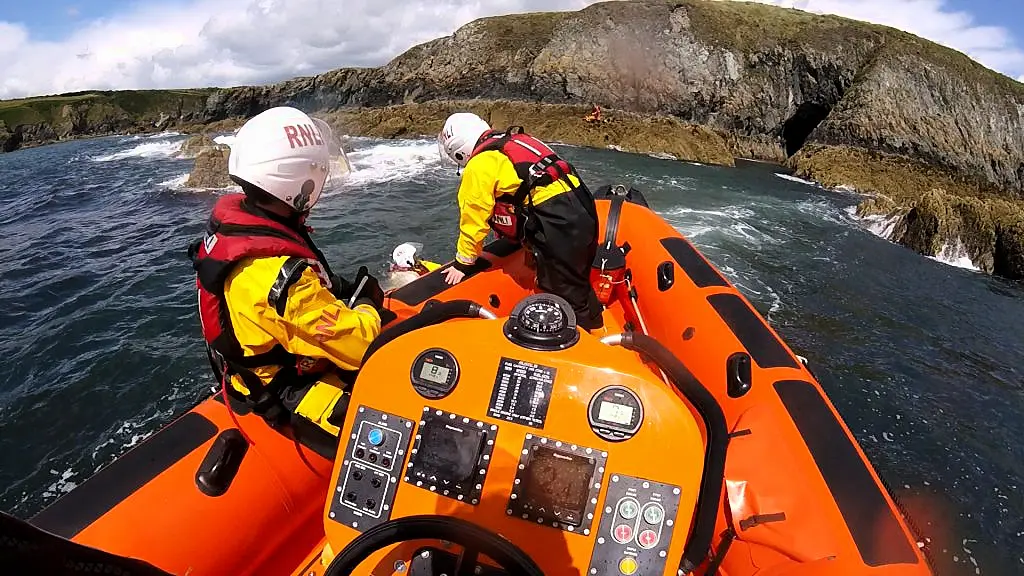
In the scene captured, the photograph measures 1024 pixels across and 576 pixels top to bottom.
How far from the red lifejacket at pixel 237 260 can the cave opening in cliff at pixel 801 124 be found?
33.1m

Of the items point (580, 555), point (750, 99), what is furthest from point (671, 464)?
point (750, 99)

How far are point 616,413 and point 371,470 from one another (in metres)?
0.88

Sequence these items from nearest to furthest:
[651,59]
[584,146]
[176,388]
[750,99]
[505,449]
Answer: [505,449], [176,388], [584,146], [750,99], [651,59]

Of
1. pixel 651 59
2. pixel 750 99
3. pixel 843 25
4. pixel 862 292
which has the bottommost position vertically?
pixel 862 292

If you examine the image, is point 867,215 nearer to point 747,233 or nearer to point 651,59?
point 747,233

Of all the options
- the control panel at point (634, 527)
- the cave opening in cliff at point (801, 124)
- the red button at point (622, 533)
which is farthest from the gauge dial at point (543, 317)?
the cave opening in cliff at point (801, 124)

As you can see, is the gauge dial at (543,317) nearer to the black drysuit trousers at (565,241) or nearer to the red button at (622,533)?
the red button at (622,533)

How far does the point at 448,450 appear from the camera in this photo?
1.81 meters

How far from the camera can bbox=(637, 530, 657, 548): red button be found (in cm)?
164

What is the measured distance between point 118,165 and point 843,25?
40.4 metres

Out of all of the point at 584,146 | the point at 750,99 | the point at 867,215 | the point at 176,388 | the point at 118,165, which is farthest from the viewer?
the point at 750,99

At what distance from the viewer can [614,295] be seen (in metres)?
5.29

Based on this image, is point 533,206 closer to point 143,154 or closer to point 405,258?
point 405,258

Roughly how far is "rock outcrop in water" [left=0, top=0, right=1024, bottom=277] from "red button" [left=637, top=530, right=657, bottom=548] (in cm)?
2309
